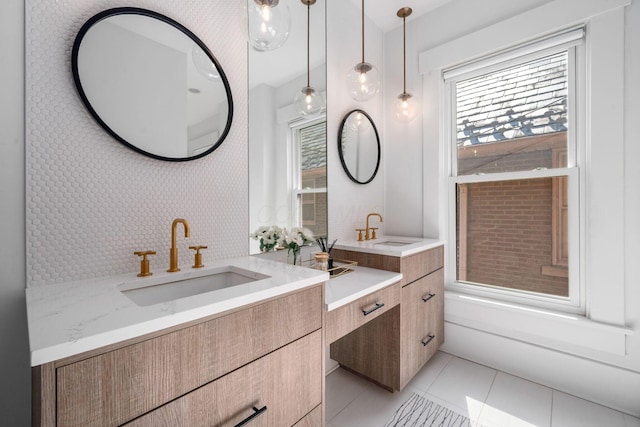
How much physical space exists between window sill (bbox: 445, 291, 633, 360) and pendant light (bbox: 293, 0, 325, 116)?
70.2 inches

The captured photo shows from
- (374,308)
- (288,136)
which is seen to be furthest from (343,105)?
(374,308)

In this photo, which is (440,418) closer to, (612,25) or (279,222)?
(279,222)

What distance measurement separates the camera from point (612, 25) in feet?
5.40

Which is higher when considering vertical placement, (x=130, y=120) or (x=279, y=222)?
(x=130, y=120)

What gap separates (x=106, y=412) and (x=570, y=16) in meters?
2.88

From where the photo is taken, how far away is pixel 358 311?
1393mm

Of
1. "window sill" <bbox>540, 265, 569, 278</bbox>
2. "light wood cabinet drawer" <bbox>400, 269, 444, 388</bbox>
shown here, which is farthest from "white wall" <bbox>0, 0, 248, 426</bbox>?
"window sill" <bbox>540, 265, 569, 278</bbox>

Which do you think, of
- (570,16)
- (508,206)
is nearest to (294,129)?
(508,206)

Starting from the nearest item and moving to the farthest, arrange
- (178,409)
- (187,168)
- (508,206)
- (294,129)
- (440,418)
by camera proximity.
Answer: (178,409) → (187,168) → (440,418) → (294,129) → (508,206)

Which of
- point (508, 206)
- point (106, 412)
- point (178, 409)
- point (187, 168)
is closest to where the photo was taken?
point (106, 412)

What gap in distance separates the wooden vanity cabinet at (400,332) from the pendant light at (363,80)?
113 centimetres

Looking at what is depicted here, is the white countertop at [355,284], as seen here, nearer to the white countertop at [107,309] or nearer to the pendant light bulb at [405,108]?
the white countertop at [107,309]

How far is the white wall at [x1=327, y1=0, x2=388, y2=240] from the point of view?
6.91 ft

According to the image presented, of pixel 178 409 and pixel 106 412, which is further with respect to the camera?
pixel 178 409
